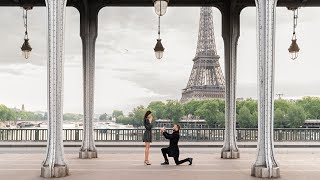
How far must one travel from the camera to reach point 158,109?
110 metres

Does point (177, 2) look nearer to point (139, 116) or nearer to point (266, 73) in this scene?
point (266, 73)

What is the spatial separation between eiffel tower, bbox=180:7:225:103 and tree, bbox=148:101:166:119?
21.0 feet

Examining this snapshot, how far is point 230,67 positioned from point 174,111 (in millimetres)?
81675

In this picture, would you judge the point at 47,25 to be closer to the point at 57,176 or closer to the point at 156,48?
the point at 57,176

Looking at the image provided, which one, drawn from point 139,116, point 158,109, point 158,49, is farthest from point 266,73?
point 158,109

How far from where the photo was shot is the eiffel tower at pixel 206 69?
3809 inches

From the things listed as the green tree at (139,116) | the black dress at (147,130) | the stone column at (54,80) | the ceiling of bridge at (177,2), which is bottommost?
the green tree at (139,116)

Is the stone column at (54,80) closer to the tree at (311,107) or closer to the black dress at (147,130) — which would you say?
the black dress at (147,130)

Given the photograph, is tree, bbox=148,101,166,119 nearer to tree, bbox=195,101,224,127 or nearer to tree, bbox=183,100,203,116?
tree, bbox=183,100,203,116

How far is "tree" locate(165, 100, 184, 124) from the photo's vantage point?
320ft

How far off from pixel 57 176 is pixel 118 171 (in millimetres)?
2131

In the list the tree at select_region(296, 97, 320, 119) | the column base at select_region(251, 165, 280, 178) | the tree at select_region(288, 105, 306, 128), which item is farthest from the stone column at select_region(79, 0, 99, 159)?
the tree at select_region(296, 97, 320, 119)

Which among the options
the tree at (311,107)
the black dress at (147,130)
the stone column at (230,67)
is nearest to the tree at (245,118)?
the tree at (311,107)

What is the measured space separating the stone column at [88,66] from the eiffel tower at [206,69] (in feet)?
252
